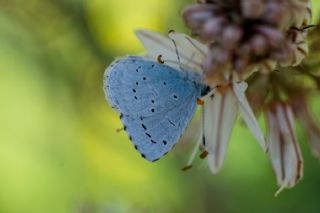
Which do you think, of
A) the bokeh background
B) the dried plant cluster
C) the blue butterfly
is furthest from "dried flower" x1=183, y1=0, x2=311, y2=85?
the bokeh background

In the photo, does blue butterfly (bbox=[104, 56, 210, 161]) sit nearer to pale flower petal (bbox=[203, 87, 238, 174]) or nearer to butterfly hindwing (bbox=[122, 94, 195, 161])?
butterfly hindwing (bbox=[122, 94, 195, 161])

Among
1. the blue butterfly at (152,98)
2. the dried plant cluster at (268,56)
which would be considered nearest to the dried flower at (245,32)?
the dried plant cluster at (268,56)

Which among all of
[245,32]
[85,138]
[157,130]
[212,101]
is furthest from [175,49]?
[85,138]

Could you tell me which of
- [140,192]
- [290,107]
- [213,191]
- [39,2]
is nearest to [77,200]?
[140,192]

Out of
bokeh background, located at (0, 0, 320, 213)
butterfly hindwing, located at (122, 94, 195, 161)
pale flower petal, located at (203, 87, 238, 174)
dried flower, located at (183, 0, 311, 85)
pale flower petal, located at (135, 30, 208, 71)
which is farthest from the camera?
bokeh background, located at (0, 0, 320, 213)

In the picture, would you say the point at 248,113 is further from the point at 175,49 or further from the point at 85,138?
the point at 85,138

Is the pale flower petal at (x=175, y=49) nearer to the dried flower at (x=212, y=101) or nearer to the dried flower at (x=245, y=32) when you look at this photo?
the dried flower at (x=212, y=101)
